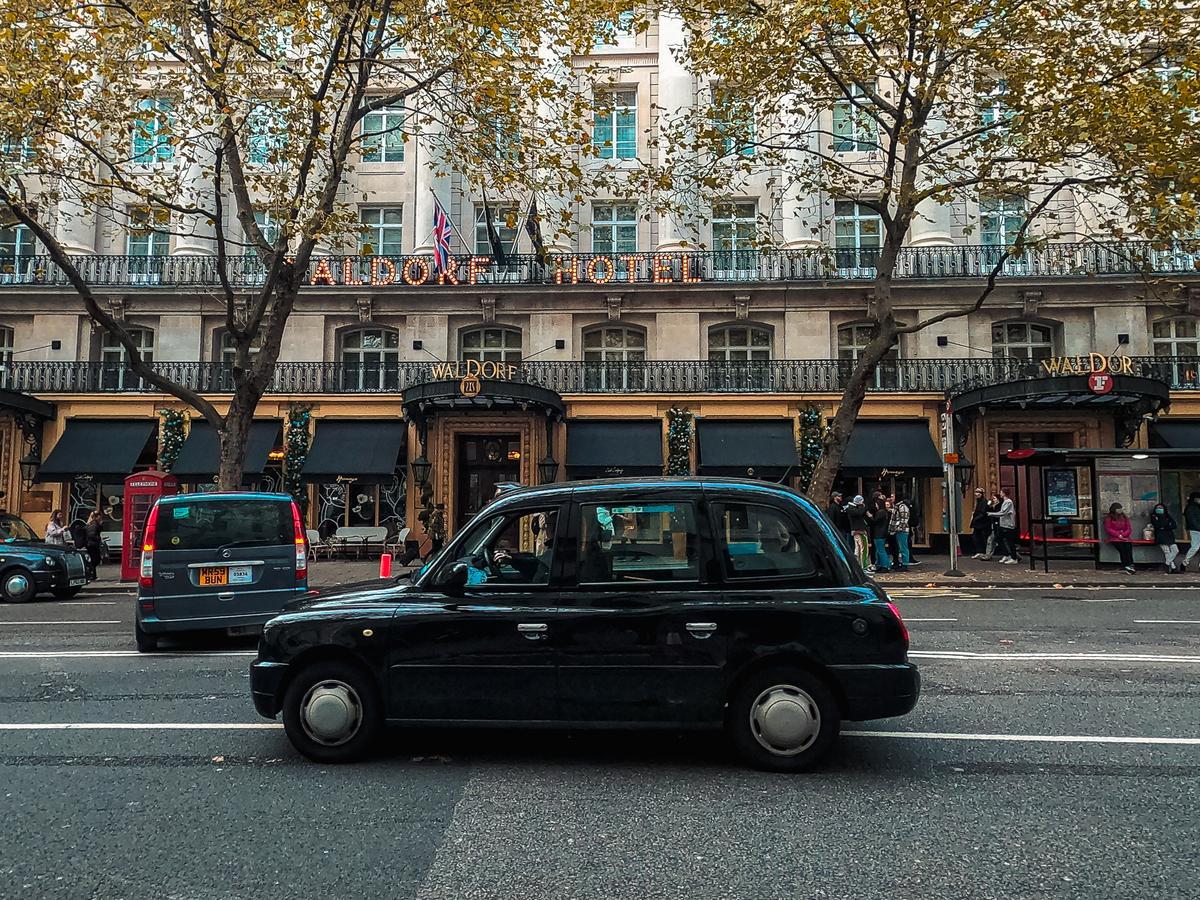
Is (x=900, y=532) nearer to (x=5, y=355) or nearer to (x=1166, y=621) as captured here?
(x=1166, y=621)

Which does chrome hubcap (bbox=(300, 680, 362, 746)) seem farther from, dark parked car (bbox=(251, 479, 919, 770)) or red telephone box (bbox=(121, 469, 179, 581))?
red telephone box (bbox=(121, 469, 179, 581))

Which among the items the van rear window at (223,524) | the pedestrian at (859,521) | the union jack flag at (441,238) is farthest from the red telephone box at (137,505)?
the pedestrian at (859,521)

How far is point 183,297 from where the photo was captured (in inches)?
984

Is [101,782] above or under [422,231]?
under

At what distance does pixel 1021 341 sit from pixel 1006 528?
8038 mm

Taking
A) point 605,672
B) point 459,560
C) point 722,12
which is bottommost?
point 605,672

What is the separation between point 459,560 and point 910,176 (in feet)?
48.7

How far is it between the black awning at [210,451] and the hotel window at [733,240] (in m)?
14.8

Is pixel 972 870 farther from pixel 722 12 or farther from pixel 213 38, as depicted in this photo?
pixel 722 12

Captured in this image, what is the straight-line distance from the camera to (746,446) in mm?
23219

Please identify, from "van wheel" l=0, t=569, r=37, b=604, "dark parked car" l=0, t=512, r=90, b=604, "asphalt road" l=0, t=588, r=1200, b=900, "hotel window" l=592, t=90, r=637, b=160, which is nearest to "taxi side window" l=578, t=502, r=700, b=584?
"asphalt road" l=0, t=588, r=1200, b=900

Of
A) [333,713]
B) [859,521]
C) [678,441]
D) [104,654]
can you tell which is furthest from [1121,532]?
[104,654]

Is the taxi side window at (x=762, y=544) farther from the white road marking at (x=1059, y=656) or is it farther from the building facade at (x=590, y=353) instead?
the building facade at (x=590, y=353)

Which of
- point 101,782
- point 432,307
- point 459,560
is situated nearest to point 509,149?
point 432,307
